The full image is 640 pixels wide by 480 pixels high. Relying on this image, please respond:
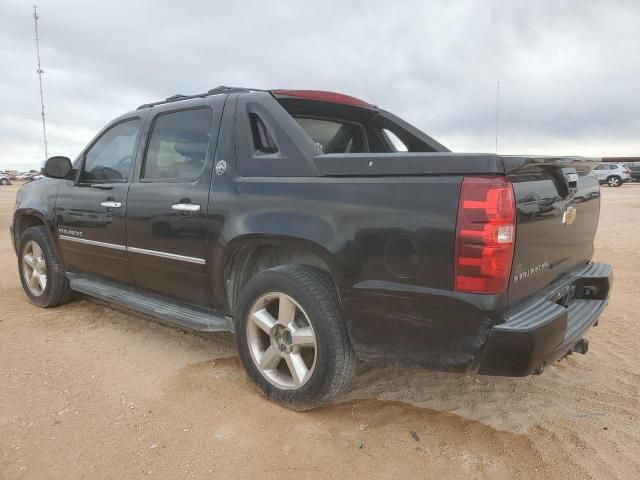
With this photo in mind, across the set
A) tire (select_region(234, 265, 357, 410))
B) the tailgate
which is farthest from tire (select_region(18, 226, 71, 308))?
the tailgate

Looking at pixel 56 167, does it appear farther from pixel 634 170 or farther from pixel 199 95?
pixel 634 170

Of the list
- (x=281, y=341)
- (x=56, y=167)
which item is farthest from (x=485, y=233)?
(x=56, y=167)

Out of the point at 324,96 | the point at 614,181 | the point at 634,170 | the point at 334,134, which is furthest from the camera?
the point at 634,170

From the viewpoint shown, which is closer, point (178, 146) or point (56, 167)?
point (178, 146)

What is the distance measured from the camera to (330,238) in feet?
8.37

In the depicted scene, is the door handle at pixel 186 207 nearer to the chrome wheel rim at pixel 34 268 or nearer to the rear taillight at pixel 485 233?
the rear taillight at pixel 485 233

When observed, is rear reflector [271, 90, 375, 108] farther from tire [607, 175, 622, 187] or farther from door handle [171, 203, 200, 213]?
tire [607, 175, 622, 187]

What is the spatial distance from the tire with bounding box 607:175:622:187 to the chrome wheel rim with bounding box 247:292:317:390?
1326 inches

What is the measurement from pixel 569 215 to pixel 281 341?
5.80 ft

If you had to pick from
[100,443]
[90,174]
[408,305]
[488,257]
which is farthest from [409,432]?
[90,174]

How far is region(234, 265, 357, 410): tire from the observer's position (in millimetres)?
2635

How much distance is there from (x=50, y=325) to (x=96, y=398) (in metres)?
1.76

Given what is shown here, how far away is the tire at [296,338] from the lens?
2.63m

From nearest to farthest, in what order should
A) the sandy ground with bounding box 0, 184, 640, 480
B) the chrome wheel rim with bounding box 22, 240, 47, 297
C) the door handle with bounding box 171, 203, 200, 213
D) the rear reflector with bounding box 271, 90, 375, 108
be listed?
the sandy ground with bounding box 0, 184, 640, 480 → the door handle with bounding box 171, 203, 200, 213 → the rear reflector with bounding box 271, 90, 375, 108 → the chrome wheel rim with bounding box 22, 240, 47, 297
